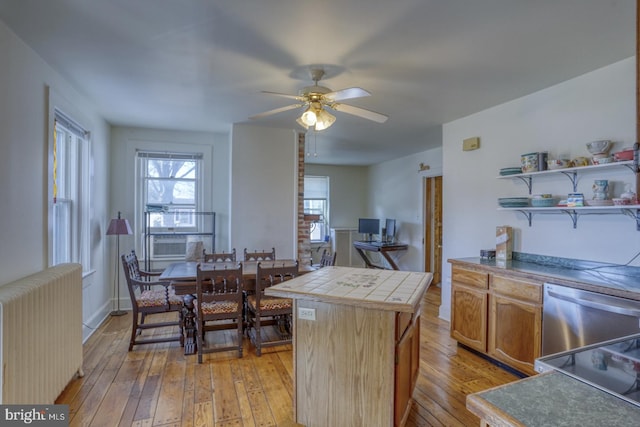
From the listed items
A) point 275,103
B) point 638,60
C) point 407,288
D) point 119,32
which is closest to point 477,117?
point 638,60

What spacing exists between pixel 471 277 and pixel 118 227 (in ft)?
13.5

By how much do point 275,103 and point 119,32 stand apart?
163 centimetres

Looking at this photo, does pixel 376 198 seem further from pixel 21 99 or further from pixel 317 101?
pixel 21 99

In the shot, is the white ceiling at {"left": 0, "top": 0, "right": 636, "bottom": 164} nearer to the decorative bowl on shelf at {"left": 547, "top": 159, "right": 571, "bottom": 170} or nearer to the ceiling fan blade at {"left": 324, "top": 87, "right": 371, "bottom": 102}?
the ceiling fan blade at {"left": 324, "top": 87, "right": 371, "bottom": 102}

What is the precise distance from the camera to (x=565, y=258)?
9.68 ft

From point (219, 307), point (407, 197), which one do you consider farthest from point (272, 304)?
point (407, 197)

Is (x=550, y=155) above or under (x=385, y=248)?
above

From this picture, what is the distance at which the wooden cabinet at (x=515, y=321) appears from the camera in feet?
8.73

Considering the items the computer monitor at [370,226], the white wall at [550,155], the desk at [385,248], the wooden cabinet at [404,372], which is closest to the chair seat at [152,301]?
the wooden cabinet at [404,372]

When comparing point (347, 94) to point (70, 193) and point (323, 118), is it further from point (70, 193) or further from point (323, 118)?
point (70, 193)

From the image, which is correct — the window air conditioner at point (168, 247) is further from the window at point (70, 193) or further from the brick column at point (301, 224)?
the brick column at point (301, 224)

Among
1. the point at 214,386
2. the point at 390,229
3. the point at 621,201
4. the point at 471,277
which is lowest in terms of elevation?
the point at 214,386

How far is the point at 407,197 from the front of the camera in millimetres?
6801

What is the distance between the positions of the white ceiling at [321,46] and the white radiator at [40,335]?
5.27 ft
